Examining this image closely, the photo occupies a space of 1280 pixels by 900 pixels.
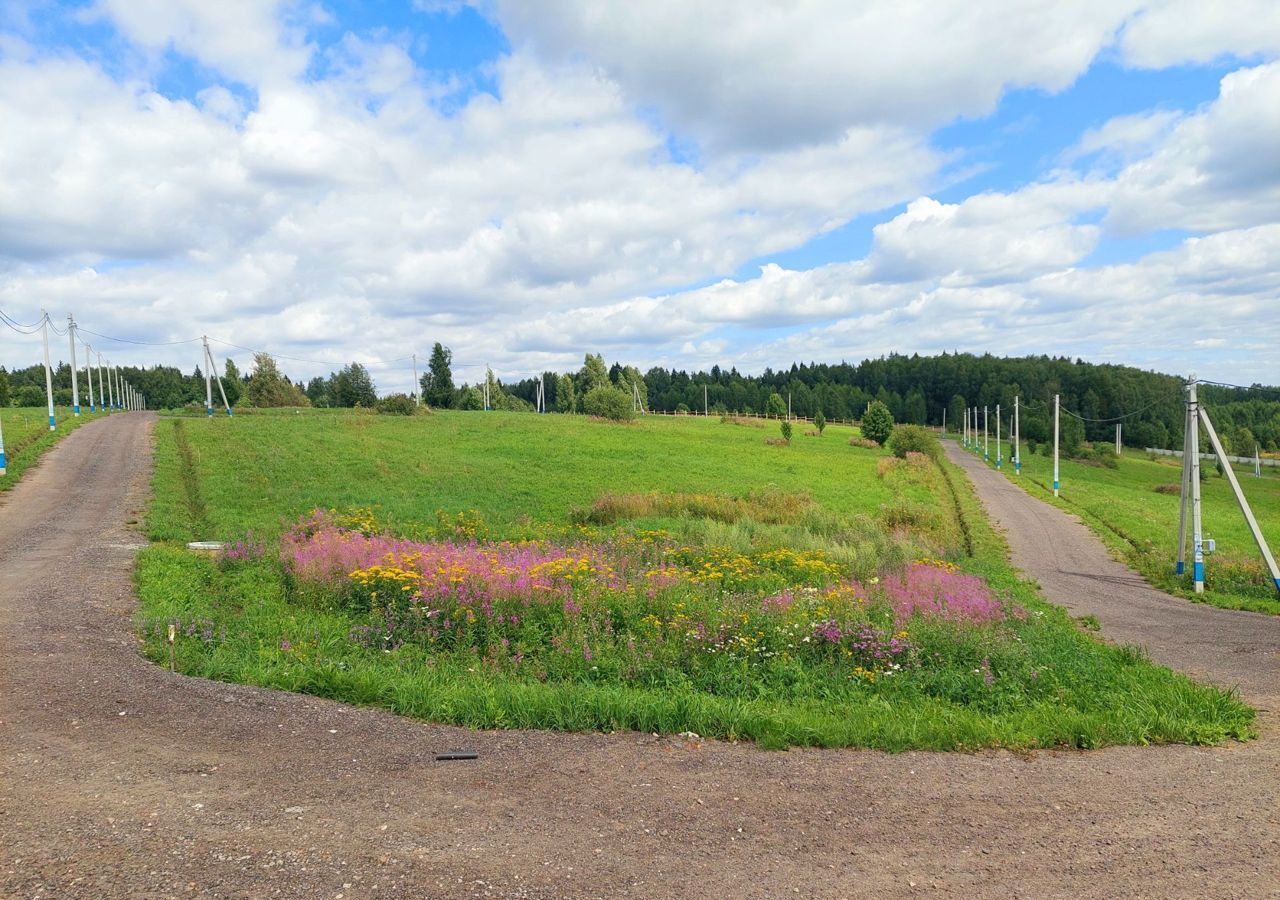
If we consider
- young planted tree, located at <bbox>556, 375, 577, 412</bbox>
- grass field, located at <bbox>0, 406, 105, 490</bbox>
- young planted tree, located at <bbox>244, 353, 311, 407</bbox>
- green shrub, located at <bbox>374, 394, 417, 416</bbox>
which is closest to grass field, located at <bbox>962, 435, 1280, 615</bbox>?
grass field, located at <bbox>0, 406, 105, 490</bbox>

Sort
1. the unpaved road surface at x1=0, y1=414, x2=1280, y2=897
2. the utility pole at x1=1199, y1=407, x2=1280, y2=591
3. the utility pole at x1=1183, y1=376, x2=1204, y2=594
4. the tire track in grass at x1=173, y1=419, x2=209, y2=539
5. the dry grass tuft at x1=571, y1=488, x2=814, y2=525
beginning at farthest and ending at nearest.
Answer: the dry grass tuft at x1=571, y1=488, x2=814, y2=525 → the tire track in grass at x1=173, y1=419, x2=209, y2=539 → the utility pole at x1=1183, y1=376, x2=1204, y2=594 → the utility pole at x1=1199, y1=407, x2=1280, y2=591 → the unpaved road surface at x1=0, y1=414, x2=1280, y2=897

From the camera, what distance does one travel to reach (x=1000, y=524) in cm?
3328

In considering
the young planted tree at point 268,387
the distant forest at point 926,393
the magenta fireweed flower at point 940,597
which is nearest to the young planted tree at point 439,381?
the distant forest at point 926,393

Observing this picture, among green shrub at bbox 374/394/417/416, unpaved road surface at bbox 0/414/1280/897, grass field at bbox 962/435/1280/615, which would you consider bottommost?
grass field at bbox 962/435/1280/615

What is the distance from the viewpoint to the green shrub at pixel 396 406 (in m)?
64.6

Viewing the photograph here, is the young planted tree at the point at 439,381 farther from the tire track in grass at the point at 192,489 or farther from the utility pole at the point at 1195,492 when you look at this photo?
the utility pole at the point at 1195,492

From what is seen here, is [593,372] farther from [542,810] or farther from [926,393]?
[542,810]

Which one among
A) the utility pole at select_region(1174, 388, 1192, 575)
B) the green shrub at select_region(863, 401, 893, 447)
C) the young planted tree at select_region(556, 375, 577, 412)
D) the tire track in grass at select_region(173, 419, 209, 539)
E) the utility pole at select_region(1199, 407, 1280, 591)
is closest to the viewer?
the utility pole at select_region(1199, 407, 1280, 591)

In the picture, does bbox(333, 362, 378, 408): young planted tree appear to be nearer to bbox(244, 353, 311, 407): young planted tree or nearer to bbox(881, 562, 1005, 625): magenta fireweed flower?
bbox(244, 353, 311, 407): young planted tree

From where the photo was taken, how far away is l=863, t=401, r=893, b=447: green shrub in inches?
3182

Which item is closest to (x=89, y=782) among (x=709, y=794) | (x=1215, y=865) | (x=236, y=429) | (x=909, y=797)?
(x=709, y=794)

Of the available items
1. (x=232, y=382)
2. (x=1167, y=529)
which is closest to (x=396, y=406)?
(x=1167, y=529)

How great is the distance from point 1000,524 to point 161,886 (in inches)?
1375

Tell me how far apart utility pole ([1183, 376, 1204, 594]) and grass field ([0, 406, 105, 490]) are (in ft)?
120
